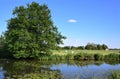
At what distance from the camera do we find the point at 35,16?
5016cm

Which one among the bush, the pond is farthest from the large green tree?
the pond

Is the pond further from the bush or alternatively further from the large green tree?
the bush

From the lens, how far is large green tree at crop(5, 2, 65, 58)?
4834 cm

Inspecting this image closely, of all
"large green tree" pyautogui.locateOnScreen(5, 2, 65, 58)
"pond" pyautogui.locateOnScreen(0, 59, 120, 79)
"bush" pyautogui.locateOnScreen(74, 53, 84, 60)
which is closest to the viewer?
"pond" pyautogui.locateOnScreen(0, 59, 120, 79)

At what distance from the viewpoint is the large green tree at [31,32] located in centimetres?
4834

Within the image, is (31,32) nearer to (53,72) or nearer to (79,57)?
(79,57)

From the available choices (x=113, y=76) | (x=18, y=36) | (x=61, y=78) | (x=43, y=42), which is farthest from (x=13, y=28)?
(x=113, y=76)

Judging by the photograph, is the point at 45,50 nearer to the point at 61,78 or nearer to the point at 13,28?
the point at 13,28

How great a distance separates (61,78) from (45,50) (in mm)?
27950

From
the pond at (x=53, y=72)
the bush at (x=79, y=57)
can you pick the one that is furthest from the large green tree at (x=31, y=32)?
the pond at (x=53, y=72)

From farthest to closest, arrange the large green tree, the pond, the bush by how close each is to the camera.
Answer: the bush < the large green tree < the pond

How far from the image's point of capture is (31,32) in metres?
50.5

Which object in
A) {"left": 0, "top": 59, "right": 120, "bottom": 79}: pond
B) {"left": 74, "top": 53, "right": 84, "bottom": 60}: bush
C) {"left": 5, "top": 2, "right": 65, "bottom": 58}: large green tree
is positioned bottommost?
{"left": 0, "top": 59, "right": 120, "bottom": 79}: pond

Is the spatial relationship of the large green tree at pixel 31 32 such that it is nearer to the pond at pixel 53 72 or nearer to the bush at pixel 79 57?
the bush at pixel 79 57
